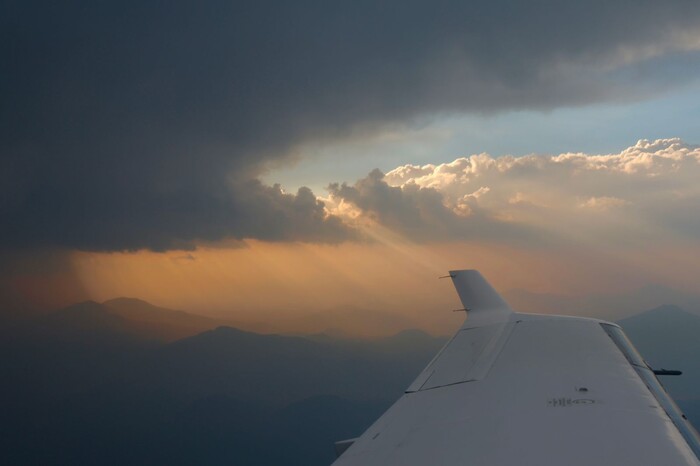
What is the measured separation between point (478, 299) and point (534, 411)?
725 cm

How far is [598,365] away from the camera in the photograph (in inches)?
296

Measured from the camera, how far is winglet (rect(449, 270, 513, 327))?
38.3 ft

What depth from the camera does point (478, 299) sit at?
12758 mm

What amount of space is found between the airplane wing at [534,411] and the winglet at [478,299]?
1.70 metres

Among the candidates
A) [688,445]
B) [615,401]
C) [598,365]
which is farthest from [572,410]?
[598,365]

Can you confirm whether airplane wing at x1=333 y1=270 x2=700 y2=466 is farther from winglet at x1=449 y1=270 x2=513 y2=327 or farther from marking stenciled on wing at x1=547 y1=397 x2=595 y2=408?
winglet at x1=449 y1=270 x2=513 y2=327

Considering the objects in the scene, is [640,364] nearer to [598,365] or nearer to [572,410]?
[598,365]

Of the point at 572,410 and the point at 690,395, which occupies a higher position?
the point at 572,410

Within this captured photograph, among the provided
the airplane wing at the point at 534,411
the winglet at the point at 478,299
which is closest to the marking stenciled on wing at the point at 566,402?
the airplane wing at the point at 534,411

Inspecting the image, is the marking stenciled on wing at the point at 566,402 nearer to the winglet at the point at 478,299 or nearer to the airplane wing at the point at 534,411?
the airplane wing at the point at 534,411

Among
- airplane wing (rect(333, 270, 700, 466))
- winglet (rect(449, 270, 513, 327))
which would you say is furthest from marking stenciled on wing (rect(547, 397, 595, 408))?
winglet (rect(449, 270, 513, 327))

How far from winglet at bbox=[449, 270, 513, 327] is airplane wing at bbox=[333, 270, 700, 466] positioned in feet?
5.58

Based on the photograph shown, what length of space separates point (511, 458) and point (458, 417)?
4.90 feet

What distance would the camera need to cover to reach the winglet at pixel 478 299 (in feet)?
38.3
